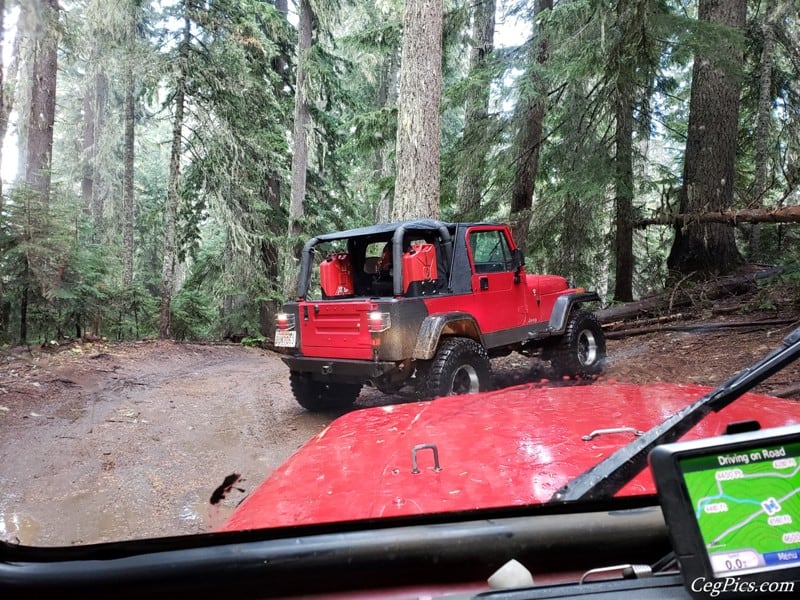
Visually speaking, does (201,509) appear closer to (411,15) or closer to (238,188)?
(238,188)

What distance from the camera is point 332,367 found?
2.24 meters

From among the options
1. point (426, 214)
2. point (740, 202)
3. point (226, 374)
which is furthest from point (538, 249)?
point (226, 374)

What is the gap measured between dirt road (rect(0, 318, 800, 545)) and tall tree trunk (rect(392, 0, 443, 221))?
9.54 feet

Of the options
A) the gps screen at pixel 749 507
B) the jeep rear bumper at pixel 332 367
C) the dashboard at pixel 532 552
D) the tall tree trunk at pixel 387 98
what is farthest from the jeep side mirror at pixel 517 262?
the gps screen at pixel 749 507

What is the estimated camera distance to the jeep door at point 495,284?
345 cm

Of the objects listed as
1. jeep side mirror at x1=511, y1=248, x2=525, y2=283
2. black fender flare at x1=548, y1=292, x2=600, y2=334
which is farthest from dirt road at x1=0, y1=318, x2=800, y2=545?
jeep side mirror at x1=511, y1=248, x2=525, y2=283

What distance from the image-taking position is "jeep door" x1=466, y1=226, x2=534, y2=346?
3.45m

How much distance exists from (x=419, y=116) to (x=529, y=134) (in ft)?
8.74

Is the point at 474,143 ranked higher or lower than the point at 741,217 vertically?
higher

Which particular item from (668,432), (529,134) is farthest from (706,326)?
(529,134)

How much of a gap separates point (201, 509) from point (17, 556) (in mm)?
291

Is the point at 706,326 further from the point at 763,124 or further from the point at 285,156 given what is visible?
the point at 285,156

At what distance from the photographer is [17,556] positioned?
2.56 ft

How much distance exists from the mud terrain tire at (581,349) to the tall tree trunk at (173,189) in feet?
6.31
